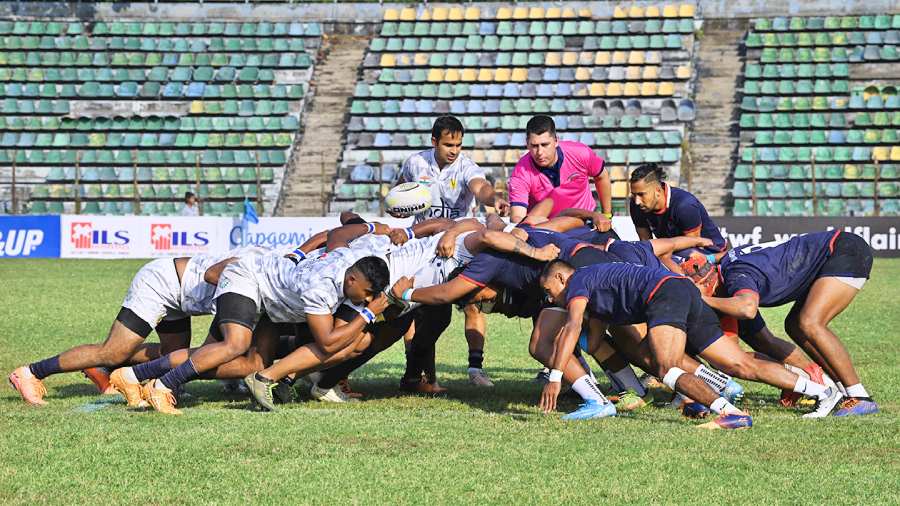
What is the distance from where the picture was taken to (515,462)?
771cm

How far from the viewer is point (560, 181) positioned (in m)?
12.2

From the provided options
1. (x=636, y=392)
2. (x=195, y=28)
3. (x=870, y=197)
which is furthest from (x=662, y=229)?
(x=195, y=28)

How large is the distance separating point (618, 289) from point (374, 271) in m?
1.87

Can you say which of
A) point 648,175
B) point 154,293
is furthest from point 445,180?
point 154,293

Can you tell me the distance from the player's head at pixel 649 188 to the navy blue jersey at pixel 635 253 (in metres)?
0.43

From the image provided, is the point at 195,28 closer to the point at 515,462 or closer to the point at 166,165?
the point at 166,165

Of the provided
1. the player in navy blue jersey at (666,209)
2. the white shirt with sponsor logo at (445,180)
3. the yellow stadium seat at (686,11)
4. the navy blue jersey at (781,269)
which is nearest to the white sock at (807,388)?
the navy blue jersey at (781,269)

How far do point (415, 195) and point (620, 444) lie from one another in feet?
13.6

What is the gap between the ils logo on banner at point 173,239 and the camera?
3159cm

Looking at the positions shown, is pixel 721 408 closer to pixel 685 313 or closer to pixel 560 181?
pixel 685 313

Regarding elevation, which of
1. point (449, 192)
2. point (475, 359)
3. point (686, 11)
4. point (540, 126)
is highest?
point (686, 11)

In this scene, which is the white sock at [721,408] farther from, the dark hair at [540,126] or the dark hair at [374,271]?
the dark hair at [540,126]

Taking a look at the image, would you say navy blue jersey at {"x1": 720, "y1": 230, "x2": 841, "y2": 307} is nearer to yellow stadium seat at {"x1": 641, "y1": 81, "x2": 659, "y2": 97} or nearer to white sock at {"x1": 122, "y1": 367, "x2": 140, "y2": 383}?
white sock at {"x1": 122, "y1": 367, "x2": 140, "y2": 383}

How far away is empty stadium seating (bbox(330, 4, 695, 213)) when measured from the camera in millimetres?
38375
